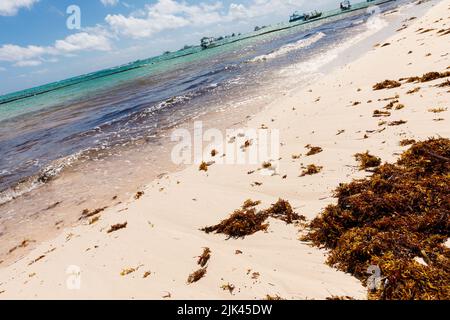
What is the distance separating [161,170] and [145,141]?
15.1 ft

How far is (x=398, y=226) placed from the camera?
443 centimetres

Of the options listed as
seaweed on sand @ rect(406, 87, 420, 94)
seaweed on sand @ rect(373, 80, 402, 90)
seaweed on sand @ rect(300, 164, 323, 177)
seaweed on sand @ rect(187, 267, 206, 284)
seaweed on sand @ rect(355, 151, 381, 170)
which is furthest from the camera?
seaweed on sand @ rect(373, 80, 402, 90)

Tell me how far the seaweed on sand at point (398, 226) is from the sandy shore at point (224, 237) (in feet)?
1.12

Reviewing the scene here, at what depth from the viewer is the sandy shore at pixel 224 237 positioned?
453 centimetres

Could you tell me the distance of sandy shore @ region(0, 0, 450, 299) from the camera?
4.53 meters

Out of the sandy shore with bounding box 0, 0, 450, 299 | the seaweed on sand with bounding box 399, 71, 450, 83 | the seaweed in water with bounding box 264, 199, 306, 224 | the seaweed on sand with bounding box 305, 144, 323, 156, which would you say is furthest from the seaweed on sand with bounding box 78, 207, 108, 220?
the seaweed on sand with bounding box 399, 71, 450, 83

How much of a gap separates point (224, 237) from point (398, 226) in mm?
2937

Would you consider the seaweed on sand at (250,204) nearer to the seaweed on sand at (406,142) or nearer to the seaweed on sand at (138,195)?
the seaweed on sand at (406,142)

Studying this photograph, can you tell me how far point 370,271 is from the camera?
3914mm

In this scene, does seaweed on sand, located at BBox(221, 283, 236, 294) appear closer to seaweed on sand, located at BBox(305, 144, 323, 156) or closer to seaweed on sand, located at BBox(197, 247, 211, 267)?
seaweed on sand, located at BBox(197, 247, 211, 267)

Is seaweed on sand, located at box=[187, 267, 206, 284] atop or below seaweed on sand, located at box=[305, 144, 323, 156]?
below

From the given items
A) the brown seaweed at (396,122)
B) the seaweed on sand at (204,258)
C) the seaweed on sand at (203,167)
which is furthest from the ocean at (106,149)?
the brown seaweed at (396,122)

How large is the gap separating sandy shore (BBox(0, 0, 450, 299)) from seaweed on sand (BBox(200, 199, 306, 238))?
0.19 meters

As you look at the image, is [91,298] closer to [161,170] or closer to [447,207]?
[447,207]
